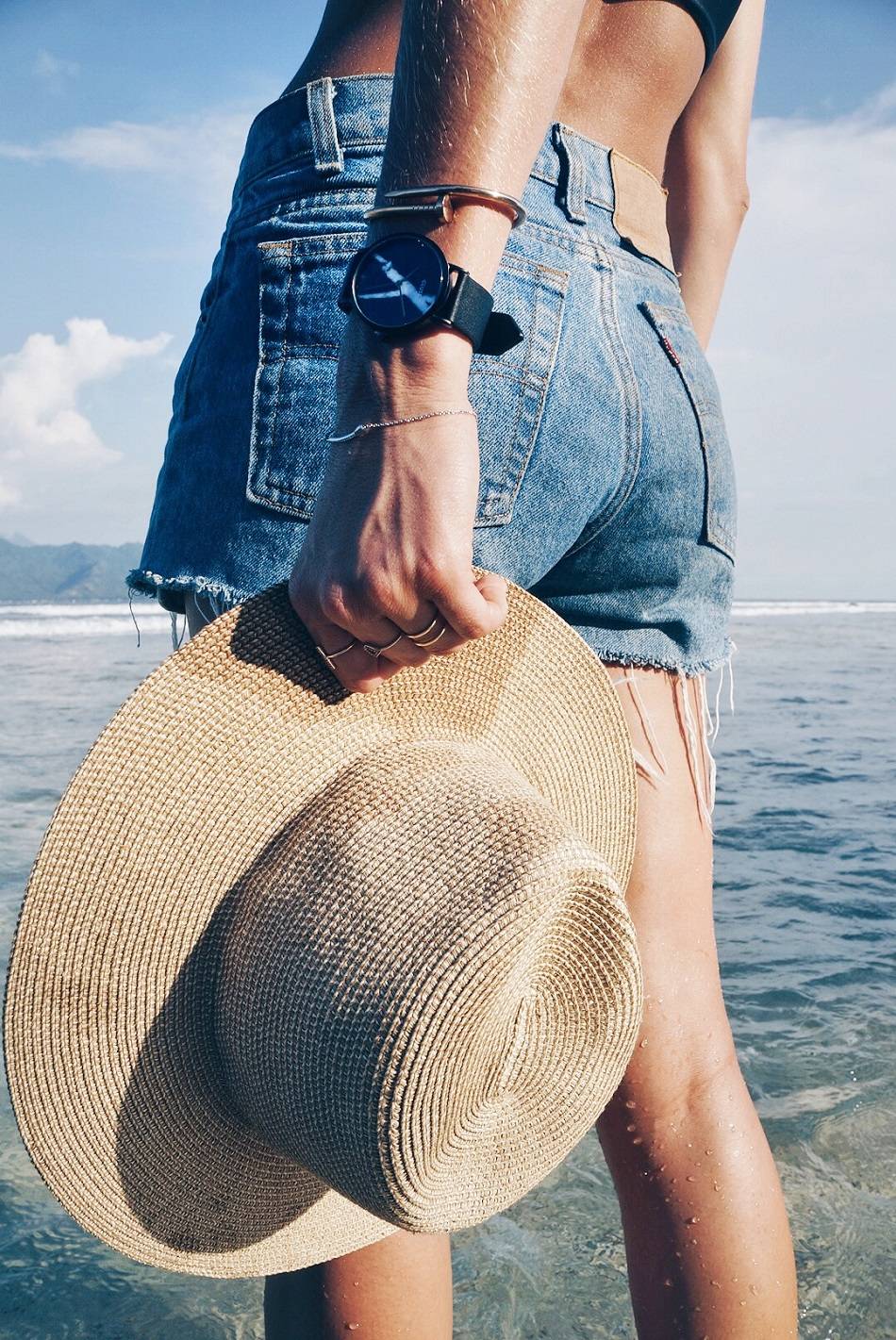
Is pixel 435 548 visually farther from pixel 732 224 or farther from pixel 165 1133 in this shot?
pixel 732 224

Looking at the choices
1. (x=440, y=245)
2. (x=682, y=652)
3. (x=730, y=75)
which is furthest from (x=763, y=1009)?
(x=440, y=245)

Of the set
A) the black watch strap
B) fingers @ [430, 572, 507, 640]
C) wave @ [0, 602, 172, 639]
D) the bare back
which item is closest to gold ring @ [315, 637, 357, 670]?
fingers @ [430, 572, 507, 640]

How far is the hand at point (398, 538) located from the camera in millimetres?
1009

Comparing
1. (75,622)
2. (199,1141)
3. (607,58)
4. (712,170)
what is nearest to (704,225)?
(712,170)

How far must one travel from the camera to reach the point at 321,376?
1197mm

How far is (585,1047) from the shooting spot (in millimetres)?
1203

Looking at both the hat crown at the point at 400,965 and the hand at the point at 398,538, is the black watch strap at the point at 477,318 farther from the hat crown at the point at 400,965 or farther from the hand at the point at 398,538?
the hat crown at the point at 400,965

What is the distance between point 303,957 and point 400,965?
104mm

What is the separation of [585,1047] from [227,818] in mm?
484

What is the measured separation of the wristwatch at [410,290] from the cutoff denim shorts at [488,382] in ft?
0.41

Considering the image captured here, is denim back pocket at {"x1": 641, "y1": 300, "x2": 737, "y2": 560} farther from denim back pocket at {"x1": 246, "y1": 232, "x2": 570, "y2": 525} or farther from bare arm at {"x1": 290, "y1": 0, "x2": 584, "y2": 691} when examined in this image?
bare arm at {"x1": 290, "y1": 0, "x2": 584, "y2": 691}

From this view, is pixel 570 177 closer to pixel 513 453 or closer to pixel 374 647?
pixel 513 453

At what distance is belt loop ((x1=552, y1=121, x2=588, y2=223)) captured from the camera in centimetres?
130

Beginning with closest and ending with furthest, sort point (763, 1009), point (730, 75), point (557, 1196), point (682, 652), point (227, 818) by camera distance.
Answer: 1. point (227, 818)
2. point (682, 652)
3. point (730, 75)
4. point (557, 1196)
5. point (763, 1009)
